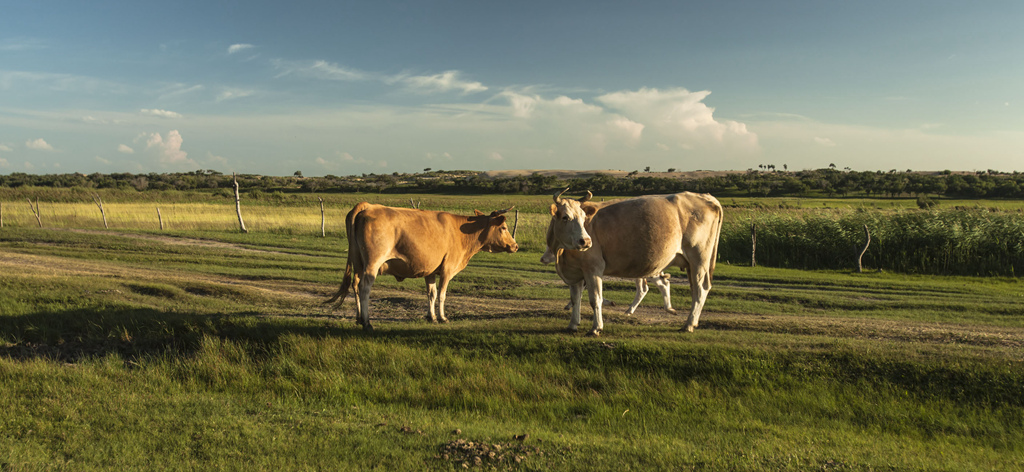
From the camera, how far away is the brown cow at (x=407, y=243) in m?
9.96

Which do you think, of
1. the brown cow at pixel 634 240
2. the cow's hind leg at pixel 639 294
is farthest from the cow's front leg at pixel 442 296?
the cow's hind leg at pixel 639 294

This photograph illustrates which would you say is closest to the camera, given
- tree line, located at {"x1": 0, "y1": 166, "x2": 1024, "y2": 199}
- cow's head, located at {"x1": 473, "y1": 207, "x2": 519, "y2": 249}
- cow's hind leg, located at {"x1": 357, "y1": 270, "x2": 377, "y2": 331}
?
cow's hind leg, located at {"x1": 357, "y1": 270, "x2": 377, "y2": 331}

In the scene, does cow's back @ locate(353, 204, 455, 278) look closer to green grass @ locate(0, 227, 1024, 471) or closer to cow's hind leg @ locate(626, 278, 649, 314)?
green grass @ locate(0, 227, 1024, 471)

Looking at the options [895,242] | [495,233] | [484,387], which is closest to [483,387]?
[484,387]

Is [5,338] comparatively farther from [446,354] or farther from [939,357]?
[939,357]

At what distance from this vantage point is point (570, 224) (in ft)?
29.0

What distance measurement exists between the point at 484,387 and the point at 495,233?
473 centimetres

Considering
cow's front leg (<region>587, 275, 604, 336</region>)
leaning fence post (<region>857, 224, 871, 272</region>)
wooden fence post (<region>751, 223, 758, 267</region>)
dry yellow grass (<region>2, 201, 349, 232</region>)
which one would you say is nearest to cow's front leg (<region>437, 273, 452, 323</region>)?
cow's front leg (<region>587, 275, 604, 336</region>)

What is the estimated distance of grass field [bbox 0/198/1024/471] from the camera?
19.3 ft

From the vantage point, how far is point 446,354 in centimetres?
890

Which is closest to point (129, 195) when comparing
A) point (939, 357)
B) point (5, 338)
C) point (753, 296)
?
point (5, 338)

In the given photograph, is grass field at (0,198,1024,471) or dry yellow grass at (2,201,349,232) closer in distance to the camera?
grass field at (0,198,1024,471)

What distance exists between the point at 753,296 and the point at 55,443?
1547 cm

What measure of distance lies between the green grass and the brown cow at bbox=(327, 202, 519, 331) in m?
0.96
